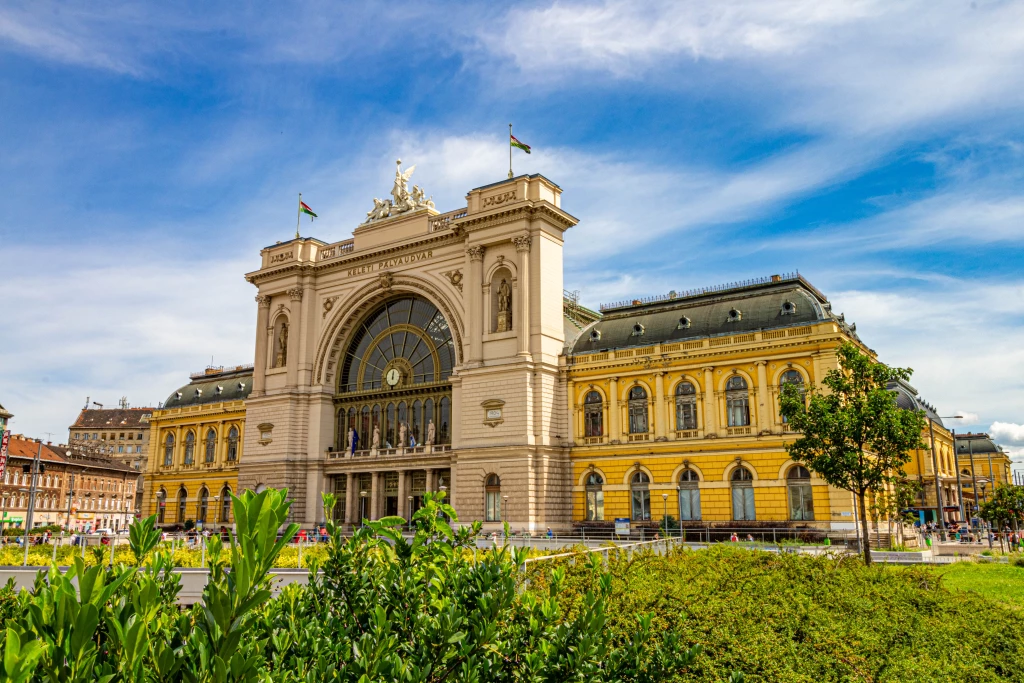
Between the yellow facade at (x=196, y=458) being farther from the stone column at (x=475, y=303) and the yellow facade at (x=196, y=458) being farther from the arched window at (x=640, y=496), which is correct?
the arched window at (x=640, y=496)

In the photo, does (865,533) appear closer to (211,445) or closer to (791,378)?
(791,378)

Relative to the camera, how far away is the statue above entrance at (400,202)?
59.0 m

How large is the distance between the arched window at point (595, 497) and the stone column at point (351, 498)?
56.8 feet

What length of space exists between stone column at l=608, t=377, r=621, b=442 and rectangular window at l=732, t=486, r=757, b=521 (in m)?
7.96

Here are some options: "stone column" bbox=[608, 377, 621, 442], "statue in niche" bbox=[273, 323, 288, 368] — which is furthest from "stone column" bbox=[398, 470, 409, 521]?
Answer: "statue in niche" bbox=[273, 323, 288, 368]

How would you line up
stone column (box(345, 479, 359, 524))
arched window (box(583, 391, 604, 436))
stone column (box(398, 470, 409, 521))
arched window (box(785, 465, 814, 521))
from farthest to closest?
1. stone column (box(345, 479, 359, 524))
2. stone column (box(398, 470, 409, 521))
3. arched window (box(583, 391, 604, 436))
4. arched window (box(785, 465, 814, 521))

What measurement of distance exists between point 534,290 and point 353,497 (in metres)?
20.1

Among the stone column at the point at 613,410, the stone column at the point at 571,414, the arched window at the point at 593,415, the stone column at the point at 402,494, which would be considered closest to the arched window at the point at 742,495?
the stone column at the point at 613,410

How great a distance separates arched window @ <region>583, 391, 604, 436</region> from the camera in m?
50.4

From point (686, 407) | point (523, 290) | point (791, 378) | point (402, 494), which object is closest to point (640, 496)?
point (686, 407)

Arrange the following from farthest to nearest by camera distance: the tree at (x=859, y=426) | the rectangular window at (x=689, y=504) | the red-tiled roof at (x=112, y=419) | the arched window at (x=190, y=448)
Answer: the red-tiled roof at (x=112, y=419)
the arched window at (x=190, y=448)
the rectangular window at (x=689, y=504)
the tree at (x=859, y=426)

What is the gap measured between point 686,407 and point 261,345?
112ft

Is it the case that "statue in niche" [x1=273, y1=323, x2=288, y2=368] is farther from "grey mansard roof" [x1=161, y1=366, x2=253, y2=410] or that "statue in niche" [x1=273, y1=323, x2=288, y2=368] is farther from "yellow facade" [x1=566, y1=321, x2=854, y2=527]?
"yellow facade" [x1=566, y1=321, x2=854, y2=527]

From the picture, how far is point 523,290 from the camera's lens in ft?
166
